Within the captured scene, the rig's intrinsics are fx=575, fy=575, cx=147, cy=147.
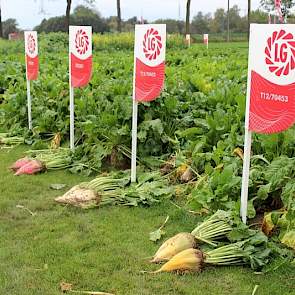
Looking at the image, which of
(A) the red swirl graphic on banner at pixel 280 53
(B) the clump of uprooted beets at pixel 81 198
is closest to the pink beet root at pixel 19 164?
(B) the clump of uprooted beets at pixel 81 198

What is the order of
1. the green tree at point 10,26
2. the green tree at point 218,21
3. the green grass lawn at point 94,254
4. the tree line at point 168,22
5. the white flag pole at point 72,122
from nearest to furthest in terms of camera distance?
the green grass lawn at point 94,254 < the white flag pole at point 72,122 < the tree line at point 168,22 < the green tree at point 10,26 < the green tree at point 218,21

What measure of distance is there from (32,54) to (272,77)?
214 inches

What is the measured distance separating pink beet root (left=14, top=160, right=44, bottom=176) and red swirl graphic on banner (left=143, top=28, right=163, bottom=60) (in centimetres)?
209

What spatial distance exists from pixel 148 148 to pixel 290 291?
3.29 metres

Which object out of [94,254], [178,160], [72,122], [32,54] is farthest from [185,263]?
[32,54]

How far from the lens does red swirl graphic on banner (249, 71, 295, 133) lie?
4.18 metres

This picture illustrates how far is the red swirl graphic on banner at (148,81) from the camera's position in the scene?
5977mm

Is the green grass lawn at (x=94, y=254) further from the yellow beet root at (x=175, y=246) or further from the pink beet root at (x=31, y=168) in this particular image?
the pink beet root at (x=31, y=168)

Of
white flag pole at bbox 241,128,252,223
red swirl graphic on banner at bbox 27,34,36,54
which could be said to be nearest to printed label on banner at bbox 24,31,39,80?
red swirl graphic on banner at bbox 27,34,36,54

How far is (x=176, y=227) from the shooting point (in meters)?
5.16

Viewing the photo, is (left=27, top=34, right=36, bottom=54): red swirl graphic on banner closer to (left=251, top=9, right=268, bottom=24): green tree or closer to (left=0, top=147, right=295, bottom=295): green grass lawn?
(left=0, top=147, right=295, bottom=295): green grass lawn

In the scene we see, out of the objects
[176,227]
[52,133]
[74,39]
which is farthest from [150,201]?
[52,133]

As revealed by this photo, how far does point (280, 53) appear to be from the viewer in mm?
4188

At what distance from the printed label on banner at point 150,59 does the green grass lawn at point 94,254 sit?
4.06 feet
